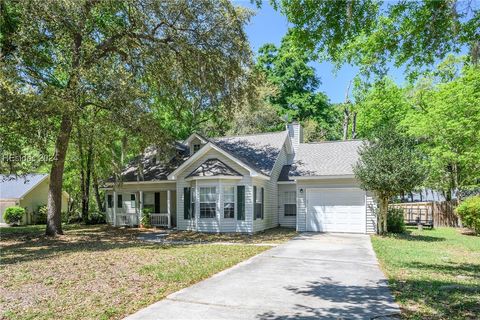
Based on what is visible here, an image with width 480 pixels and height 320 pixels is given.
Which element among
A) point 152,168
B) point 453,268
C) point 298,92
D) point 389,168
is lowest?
point 453,268

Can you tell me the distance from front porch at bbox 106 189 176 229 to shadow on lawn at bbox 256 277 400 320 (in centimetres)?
1486

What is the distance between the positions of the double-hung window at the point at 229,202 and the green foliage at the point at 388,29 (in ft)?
31.6

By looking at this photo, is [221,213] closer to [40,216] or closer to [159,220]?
[159,220]

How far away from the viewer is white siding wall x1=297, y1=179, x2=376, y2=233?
1689 centimetres

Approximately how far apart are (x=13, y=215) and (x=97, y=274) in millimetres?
20825

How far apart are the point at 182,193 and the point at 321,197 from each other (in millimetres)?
6891

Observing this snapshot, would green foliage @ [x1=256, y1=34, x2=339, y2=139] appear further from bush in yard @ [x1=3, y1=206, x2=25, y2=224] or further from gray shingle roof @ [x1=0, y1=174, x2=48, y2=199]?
bush in yard @ [x1=3, y1=206, x2=25, y2=224]

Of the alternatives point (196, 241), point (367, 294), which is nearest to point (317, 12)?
point (367, 294)

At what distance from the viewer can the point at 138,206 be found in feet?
70.3

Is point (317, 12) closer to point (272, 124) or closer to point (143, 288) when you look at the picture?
point (143, 288)

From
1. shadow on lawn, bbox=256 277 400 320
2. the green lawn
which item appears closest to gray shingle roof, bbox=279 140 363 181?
the green lawn

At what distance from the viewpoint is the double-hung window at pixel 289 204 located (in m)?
20.4

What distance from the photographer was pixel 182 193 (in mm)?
18734

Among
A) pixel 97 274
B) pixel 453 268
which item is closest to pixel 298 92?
pixel 453 268
